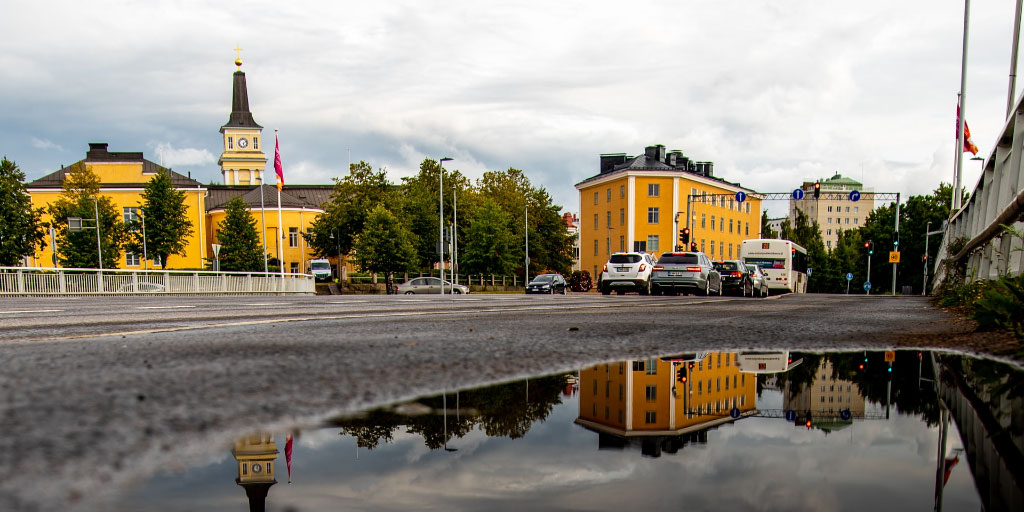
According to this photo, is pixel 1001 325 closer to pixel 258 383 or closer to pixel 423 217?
pixel 258 383

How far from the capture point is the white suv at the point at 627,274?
27281 millimetres

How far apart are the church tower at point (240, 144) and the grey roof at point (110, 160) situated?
100ft

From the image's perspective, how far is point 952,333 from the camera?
5.25 meters

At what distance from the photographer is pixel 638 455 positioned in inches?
60.2

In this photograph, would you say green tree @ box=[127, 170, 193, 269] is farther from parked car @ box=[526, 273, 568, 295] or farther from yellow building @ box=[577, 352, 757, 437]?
yellow building @ box=[577, 352, 757, 437]

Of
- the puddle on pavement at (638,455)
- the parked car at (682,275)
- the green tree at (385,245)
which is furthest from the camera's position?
the green tree at (385,245)

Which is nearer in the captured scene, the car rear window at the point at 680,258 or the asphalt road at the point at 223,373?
the asphalt road at the point at 223,373

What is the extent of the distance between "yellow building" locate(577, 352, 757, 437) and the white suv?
24175mm

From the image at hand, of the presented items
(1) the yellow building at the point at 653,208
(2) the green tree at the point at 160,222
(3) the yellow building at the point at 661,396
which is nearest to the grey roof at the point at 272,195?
(2) the green tree at the point at 160,222

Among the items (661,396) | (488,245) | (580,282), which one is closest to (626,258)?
(661,396)

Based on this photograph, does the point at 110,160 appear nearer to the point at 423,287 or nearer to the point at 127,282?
the point at 423,287

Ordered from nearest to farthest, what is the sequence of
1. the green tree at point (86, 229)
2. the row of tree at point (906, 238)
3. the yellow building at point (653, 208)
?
the green tree at point (86, 229) < the row of tree at point (906, 238) < the yellow building at point (653, 208)

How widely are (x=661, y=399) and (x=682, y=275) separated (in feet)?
73.5

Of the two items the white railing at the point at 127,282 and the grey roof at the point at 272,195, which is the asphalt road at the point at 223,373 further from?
the grey roof at the point at 272,195
